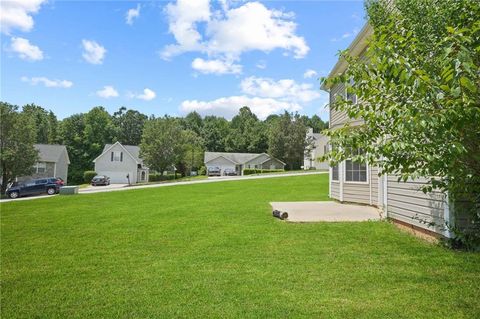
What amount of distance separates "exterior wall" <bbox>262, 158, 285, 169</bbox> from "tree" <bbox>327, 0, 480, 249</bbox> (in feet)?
177

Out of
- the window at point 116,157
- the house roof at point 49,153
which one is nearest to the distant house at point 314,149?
the window at point 116,157

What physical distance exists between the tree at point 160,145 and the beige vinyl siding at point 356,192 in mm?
33358

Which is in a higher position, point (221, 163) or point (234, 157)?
point (234, 157)

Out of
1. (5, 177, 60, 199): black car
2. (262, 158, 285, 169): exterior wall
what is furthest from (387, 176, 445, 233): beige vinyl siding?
(262, 158, 285, 169): exterior wall

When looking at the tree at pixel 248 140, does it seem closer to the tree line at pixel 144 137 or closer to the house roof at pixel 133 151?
the tree line at pixel 144 137

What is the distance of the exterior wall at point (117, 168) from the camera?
1791 inches

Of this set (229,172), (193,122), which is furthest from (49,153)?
(193,122)

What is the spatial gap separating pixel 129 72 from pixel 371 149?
13.1m

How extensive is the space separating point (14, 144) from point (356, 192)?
1176 inches

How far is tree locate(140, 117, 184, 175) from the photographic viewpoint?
138ft

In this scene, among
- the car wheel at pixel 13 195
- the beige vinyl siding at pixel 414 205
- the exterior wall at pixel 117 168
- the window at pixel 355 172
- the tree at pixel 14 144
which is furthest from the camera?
the exterior wall at pixel 117 168

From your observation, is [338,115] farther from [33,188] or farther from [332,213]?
[33,188]

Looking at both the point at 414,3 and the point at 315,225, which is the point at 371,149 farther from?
the point at 315,225

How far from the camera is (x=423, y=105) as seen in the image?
235 centimetres
